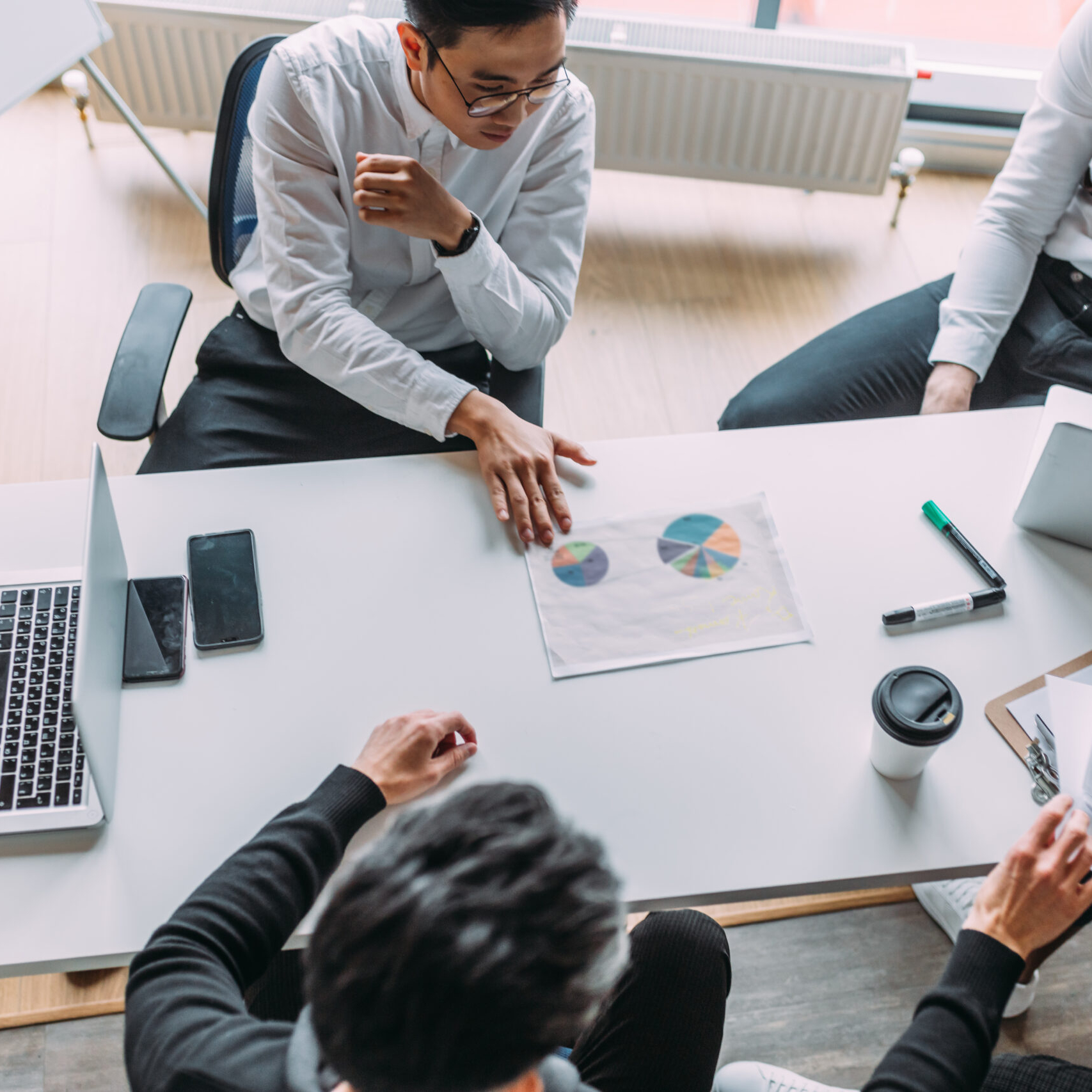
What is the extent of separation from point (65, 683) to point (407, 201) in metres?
0.70

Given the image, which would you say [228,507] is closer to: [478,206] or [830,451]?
[478,206]

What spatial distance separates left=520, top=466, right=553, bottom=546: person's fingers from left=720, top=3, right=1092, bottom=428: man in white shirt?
23.0 inches

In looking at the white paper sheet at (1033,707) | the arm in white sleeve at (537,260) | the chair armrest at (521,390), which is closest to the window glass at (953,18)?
the arm in white sleeve at (537,260)

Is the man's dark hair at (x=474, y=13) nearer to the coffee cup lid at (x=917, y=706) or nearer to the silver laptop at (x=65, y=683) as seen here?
the silver laptop at (x=65, y=683)

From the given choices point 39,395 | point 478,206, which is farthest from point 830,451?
point 39,395

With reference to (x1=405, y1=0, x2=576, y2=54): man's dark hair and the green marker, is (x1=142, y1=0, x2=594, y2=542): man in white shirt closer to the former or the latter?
(x1=405, y1=0, x2=576, y2=54): man's dark hair

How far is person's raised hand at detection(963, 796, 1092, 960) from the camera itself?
952mm

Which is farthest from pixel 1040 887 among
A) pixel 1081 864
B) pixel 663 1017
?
pixel 663 1017

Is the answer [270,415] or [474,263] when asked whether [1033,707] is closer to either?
[474,263]

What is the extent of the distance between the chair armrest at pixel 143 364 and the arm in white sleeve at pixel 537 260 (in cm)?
40

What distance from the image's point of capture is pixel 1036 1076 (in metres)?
1.06

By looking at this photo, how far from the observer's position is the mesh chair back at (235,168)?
142 cm

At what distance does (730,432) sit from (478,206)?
0.51 metres

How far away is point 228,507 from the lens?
1.25m
